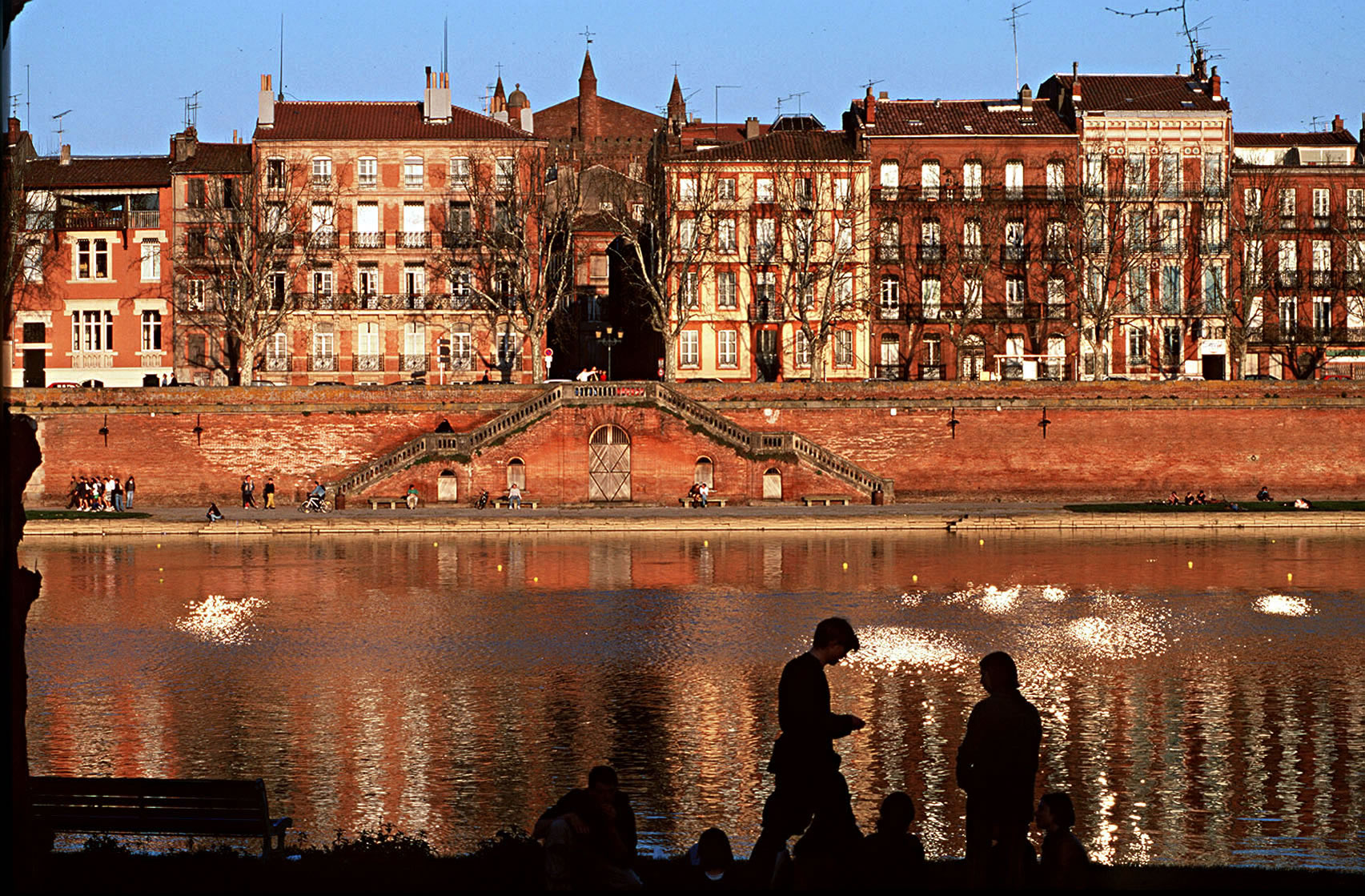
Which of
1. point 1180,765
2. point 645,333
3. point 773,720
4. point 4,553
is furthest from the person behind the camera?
point 645,333

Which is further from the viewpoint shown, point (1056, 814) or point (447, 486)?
point (447, 486)

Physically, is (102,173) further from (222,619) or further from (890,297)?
(222,619)

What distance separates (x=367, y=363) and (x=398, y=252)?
4.81 meters

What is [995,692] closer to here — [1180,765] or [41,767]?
[1180,765]

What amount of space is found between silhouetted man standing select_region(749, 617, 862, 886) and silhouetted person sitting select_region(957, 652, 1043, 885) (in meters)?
1.00

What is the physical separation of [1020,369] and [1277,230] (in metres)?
13.2

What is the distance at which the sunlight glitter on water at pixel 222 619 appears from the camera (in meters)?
32.0

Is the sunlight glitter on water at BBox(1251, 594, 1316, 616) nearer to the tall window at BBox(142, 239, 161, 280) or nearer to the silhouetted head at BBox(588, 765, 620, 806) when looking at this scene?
the silhouetted head at BBox(588, 765, 620, 806)

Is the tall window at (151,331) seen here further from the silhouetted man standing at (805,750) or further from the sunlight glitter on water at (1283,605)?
the silhouetted man standing at (805,750)

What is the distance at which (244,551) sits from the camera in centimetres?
4831

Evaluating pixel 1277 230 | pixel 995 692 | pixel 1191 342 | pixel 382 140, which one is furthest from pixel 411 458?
pixel 995 692

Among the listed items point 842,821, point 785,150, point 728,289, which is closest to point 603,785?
Answer: point 842,821

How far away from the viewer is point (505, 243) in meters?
70.3

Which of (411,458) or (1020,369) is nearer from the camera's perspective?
(411,458)
